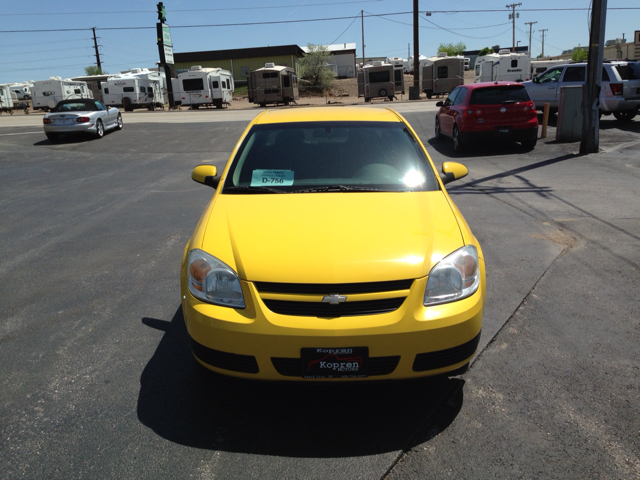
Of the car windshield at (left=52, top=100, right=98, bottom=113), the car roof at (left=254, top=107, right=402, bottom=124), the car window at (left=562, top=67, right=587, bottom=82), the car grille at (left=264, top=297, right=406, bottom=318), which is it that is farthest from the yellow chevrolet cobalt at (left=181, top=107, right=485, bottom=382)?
the car windshield at (left=52, top=100, right=98, bottom=113)

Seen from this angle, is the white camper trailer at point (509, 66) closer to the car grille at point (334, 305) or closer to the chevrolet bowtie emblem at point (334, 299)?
the car grille at point (334, 305)

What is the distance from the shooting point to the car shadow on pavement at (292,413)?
2760 mm

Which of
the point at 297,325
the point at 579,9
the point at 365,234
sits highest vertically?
the point at 579,9

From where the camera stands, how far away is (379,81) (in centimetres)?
3772

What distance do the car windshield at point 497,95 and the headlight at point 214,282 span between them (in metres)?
11.3

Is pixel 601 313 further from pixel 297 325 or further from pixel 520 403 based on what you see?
pixel 297 325

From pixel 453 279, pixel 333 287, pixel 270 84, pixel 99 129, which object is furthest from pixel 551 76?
pixel 270 84

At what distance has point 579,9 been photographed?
49531mm

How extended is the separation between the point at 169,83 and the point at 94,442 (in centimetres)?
4232

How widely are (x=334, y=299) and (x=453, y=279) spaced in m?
0.68

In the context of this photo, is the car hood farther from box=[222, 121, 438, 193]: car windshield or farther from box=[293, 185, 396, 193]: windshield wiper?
box=[222, 121, 438, 193]: car windshield

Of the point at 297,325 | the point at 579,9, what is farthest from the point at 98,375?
the point at 579,9

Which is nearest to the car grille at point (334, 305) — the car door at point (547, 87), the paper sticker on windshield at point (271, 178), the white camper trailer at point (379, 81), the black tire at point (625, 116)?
the paper sticker on windshield at point (271, 178)

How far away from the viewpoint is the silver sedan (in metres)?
18.8
